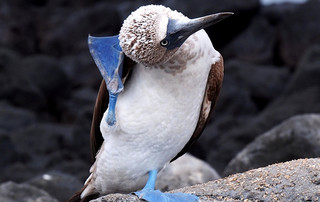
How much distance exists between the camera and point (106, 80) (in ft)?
11.4

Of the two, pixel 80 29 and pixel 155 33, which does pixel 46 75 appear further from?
pixel 155 33

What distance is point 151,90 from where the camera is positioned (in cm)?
352

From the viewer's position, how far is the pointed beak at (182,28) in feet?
10.5

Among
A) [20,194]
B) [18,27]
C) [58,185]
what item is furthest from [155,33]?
[18,27]

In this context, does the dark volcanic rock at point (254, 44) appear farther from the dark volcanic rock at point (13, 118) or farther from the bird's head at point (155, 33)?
the bird's head at point (155, 33)

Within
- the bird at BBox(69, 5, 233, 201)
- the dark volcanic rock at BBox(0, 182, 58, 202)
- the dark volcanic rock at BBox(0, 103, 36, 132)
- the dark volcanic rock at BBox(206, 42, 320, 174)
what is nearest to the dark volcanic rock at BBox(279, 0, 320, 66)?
the dark volcanic rock at BBox(206, 42, 320, 174)

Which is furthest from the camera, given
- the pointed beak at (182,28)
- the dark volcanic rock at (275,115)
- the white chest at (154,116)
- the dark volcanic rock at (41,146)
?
the dark volcanic rock at (41,146)

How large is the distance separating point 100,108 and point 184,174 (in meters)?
2.25

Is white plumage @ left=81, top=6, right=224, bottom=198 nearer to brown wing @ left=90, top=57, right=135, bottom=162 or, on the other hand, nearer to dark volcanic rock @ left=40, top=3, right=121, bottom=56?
brown wing @ left=90, top=57, right=135, bottom=162

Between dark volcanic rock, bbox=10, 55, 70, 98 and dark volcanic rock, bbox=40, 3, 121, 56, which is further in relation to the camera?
dark volcanic rock, bbox=40, 3, 121, 56

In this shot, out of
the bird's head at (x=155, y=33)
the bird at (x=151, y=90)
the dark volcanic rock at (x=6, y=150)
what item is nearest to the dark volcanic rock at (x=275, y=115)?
the dark volcanic rock at (x=6, y=150)

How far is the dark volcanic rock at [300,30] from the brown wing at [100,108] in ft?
37.5

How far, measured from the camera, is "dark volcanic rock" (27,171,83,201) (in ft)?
21.6

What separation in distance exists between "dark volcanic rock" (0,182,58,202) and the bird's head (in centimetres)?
262
